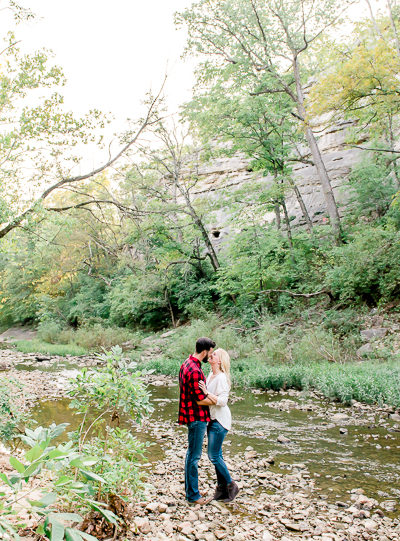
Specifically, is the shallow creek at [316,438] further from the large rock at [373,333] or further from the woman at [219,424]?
the large rock at [373,333]

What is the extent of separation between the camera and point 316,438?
6.82 m

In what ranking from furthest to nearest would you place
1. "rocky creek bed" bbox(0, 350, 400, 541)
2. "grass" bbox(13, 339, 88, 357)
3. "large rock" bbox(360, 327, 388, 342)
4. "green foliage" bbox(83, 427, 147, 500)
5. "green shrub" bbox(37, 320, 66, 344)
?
"green shrub" bbox(37, 320, 66, 344)
"grass" bbox(13, 339, 88, 357)
"large rock" bbox(360, 327, 388, 342)
"rocky creek bed" bbox(0, 350, 400, 541)
"green foliage" bbox(83, 427, 147, 500)

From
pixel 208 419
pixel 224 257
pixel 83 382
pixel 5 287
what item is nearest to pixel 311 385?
pixel 208 419

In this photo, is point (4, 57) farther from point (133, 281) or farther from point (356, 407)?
point (133, 281)

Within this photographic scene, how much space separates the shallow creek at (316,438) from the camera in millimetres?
5066

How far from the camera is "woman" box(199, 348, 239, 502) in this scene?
14.3 feet

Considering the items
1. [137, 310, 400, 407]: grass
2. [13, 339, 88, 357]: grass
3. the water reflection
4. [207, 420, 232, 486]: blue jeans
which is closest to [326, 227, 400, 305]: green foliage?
[137, 310, 400, 407]: grass

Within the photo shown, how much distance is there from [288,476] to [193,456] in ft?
5.71

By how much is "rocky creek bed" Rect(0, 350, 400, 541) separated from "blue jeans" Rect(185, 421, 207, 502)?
0.52 feet

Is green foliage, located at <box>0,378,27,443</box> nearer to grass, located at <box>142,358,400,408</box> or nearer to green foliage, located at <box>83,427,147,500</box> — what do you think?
green foliage, located at <box>83,427,147,500</box>

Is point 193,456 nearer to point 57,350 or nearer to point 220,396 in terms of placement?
point 220,396

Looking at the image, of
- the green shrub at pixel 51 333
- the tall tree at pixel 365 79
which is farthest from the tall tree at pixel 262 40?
the green shrub at pixel 51 333

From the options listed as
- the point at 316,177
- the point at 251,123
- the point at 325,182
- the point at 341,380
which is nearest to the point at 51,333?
the point at 251,123

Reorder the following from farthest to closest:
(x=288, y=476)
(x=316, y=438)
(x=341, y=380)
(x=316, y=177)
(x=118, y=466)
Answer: (x=316, y=177) < (x=341, y=380) < (x=316, y=438) < (x=288, y=476) < (x=118, y=466)
